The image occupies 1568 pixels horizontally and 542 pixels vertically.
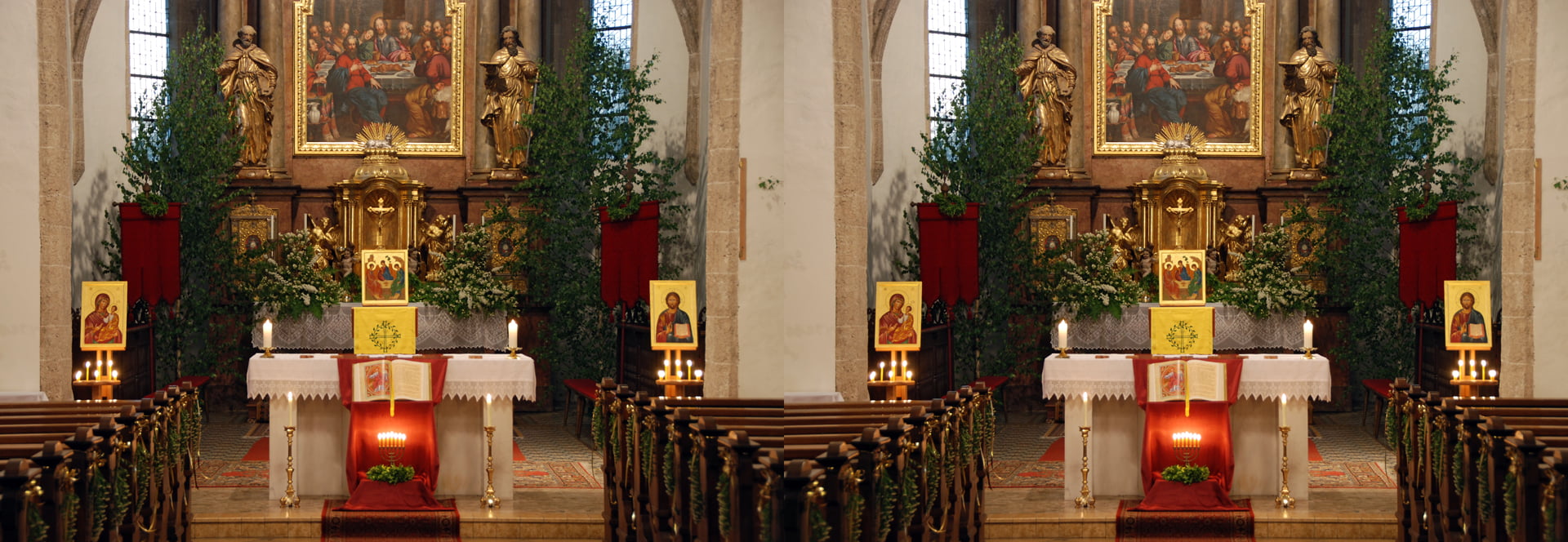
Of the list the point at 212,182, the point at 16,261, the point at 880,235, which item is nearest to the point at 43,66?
the point at 16,261

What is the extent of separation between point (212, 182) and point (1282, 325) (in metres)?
11.1

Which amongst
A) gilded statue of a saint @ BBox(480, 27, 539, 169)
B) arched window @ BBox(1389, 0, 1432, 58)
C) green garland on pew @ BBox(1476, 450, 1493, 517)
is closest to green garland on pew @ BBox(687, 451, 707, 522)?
green garland on pew @ BBox(1476, 450, 1493, 517)

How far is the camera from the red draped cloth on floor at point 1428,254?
13781mm

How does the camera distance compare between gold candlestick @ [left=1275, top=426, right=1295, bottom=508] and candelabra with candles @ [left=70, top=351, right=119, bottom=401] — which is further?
candelabra with candles @ [left=70, top=351, right=119, bottom=401]

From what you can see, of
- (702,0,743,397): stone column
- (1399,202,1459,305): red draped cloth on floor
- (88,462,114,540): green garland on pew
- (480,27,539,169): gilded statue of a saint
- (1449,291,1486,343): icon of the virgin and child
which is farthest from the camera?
(480,27,539,169): gilded statue of a saint

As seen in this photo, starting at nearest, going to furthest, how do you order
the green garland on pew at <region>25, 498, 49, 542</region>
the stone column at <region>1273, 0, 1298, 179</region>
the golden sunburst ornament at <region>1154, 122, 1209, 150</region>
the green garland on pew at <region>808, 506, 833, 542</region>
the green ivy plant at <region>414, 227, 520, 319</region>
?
1. the green garland on pew at <region>808, 506, 833, 542</region>
2. the green garland on pew at <region>25, 498, 49, 542</region>
3. the green ivy plant at <region>414, 227, 520, 319</region>
4. the stone column at <region>1273, 0, 1298, 179</region>
5. the golden sunburst ornament at <region>1154, 122, 1209, 150</region>

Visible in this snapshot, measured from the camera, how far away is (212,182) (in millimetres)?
14398

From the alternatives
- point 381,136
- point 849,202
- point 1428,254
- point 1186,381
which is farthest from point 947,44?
point 1186,381

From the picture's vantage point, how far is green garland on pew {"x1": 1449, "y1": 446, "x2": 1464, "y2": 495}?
24.4ft

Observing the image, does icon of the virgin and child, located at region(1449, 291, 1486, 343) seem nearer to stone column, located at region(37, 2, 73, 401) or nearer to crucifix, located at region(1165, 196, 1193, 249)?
crucifix, located at region(1165, 196, 1193, 249)

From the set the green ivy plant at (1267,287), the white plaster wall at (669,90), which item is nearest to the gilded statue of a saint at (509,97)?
the white plaster wall at (669,90)

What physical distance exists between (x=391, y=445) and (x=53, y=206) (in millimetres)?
3370

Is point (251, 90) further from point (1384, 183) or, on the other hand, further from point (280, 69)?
point (1384, 183)

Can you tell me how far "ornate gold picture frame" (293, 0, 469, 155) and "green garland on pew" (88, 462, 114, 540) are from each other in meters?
10.0
